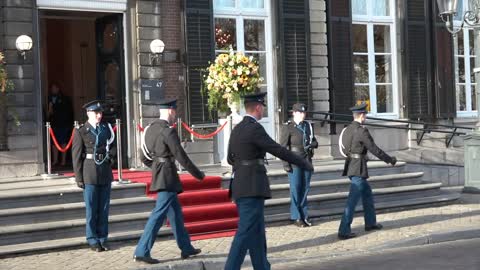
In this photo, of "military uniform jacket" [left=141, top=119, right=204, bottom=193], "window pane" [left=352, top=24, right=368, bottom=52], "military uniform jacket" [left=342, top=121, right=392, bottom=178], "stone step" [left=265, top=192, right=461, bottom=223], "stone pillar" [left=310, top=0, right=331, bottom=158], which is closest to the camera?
"military uniform jacket" [left=141, top=119, right=204, bottom=193]

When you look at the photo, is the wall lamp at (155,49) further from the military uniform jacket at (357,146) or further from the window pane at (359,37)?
the window pane at (359,37)

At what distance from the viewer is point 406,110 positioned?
20.9m

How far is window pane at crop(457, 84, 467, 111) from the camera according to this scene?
73.8 ft

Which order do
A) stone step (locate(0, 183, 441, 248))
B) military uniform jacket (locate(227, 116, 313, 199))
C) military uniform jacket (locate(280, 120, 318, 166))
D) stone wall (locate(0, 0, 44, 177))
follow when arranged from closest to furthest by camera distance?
military uniform jacket (locate(227, 116, 313, 199)) < stone step (locate(0, 183, 441, 248)) < military uniform jacket (locate(280, 120, 318, 166)) < stone wall (locate(0, 0, 44, 177))

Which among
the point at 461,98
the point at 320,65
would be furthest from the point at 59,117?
the point at 461,98

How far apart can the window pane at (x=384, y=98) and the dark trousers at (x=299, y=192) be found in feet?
24.9

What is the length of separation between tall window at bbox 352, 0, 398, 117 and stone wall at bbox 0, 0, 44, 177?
26.6 feet

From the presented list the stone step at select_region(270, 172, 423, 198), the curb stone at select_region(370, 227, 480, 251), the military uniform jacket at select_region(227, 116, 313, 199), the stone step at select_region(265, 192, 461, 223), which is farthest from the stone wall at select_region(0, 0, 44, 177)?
the military uniform jacket at select_region(227, 116, 313, 199)

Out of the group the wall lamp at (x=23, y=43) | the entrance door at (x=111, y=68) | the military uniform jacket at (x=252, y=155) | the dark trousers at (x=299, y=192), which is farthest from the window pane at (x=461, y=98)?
the military uniform jacket at (x=252, y=155)

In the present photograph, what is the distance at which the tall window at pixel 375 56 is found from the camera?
20516 millimetres

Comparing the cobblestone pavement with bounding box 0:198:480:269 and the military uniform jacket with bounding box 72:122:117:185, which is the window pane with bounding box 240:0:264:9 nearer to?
the cobblestone pavement with bounding box 0:198:480:269

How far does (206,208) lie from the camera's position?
13234 mm

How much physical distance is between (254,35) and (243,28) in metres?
0.36

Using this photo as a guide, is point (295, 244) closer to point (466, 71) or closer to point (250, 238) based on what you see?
point (250, 238)
